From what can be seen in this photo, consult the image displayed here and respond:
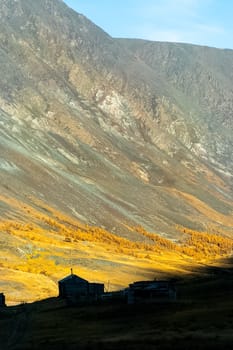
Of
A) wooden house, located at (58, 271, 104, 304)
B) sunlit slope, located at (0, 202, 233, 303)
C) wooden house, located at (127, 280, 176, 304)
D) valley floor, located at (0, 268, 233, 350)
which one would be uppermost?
sunlit slope, located at (0, 202, 233, 303)

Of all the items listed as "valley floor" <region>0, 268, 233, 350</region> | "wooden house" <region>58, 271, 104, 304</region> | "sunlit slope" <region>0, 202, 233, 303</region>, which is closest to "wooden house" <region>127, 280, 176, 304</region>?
"valley floor" <region>0, 268, 233, 350</region>

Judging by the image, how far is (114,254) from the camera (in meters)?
108

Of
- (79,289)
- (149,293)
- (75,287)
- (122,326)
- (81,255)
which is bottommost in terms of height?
(122,326)

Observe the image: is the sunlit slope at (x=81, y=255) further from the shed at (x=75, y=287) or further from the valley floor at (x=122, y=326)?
the valley floor at (x=122, y=326)

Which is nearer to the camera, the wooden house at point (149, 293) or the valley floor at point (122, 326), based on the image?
the valley floor at point (122, 326)

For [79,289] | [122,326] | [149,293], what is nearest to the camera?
[122,326]

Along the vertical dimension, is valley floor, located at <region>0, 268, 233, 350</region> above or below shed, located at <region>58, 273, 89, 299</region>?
below

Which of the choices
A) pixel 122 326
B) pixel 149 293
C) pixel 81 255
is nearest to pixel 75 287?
pixel 149 293

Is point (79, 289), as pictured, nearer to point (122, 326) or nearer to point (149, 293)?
point (149, 293)

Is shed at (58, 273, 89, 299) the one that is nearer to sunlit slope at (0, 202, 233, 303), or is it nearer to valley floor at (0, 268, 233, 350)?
valley floor at (0, 268, 233, 350)

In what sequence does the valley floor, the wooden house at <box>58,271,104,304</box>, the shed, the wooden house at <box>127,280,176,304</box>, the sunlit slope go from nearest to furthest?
the valley floor < the wooden house at <box>127,280,176,304</box> < the wooden house at <box>58,271,104,304</box> < the shed < the sunlit slope

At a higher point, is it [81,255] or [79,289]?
[81,255]

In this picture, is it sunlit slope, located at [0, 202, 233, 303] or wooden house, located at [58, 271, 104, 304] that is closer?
wooden house, located at [58, 271, 104, 304]

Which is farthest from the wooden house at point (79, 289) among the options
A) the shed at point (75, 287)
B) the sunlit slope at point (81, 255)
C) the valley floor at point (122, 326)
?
the sunlit slope at point (81, 255)
